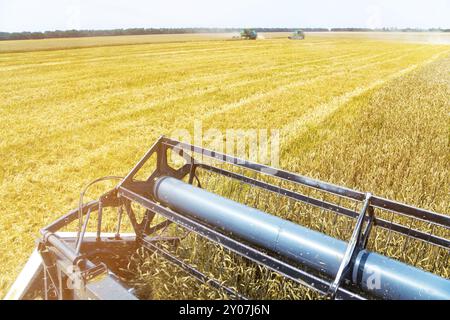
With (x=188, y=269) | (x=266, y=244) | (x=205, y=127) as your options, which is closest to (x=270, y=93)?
(x=205, y=127)

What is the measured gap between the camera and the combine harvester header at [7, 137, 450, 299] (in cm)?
232

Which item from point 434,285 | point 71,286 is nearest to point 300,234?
point 434,285

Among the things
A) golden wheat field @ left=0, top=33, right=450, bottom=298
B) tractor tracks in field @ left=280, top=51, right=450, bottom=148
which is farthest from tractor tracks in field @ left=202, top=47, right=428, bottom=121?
tractor tracks in field @ left=280, top=51, right=450, bottom=148

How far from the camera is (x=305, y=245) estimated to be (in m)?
2.66

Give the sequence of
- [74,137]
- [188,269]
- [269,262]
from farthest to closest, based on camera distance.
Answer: [74,137] < [188,269] < [269,262]

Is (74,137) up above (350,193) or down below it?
below

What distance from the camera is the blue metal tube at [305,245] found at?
2.29 m

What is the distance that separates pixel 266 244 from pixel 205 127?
→ 5.88m

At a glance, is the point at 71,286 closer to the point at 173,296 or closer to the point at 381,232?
the point at 173,296

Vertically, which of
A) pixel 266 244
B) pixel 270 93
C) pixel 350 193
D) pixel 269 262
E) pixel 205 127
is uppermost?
pixel 350 193

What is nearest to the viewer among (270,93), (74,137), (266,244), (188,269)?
(266,244)

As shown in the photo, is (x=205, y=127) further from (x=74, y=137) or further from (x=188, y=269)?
(x=188, y=269)

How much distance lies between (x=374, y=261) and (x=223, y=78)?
13634 millimetres

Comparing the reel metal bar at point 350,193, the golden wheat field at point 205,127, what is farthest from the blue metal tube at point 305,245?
the golden wheat field at point 205,127
